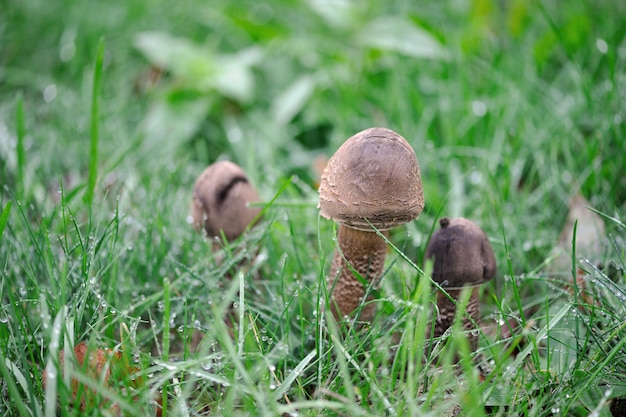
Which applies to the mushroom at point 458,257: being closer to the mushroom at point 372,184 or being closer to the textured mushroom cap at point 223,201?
the mushroom at point 372,184

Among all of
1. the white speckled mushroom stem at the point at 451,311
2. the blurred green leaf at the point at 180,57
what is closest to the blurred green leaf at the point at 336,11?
the blurred green leaf at the point at 180,57

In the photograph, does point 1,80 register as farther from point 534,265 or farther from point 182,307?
point 534,265

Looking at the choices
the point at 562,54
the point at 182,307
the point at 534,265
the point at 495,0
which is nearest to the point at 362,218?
the point at 182,307

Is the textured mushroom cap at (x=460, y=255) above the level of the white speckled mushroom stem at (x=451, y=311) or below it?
above

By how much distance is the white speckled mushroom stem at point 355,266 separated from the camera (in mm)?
2027

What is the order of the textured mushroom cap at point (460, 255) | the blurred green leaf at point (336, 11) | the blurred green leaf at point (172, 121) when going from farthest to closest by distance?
the blurred green leaf at point (336, 11), the blurred green leaf at point (172, 121), the textured mushroom cap at point (460, 255)

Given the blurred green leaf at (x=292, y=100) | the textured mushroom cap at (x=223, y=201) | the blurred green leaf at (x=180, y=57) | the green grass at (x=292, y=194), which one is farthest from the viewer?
the blurred green leaf at (x=180, y=57)

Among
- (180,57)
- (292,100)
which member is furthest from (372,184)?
(180,57)

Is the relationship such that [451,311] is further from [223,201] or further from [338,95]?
[338,95]

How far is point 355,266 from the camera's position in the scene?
6.88 feet

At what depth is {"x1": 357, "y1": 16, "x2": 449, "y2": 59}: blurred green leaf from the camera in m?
3.85

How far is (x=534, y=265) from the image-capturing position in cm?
251

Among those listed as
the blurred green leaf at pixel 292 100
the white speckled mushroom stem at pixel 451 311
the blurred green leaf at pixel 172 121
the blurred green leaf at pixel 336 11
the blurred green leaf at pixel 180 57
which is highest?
the blurred green leaf at pixel 336 11

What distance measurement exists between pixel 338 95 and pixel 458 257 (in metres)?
2.26
